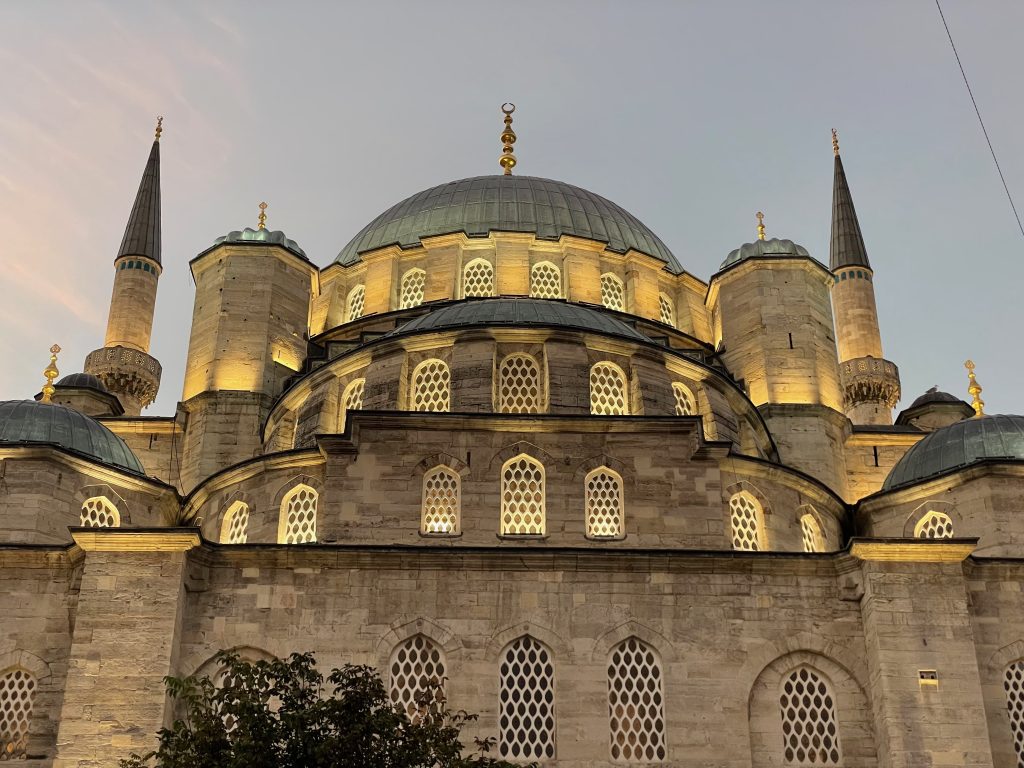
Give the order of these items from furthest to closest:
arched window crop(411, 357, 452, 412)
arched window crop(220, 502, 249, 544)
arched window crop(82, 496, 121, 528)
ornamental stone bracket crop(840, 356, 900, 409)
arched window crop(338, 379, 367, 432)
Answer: ornamental stone bracket crop(840, 356, 900, 409)
arched window crop(338, 379, 367, 432)
arched window crop(411, 357, 452, 412)
arched window crop(82, 496, 121, 528)
arched window crop(220, 502, 249, 544)

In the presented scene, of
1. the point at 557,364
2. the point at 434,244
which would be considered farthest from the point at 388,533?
the point at 434,244

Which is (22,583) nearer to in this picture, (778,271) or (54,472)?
(54,472)

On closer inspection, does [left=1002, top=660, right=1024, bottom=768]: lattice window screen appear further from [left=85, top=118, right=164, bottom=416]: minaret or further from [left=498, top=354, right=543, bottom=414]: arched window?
[left=85, top=118, right=164, bottom=416]: minaret

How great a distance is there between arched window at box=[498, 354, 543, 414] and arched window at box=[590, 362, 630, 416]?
0.98 meters

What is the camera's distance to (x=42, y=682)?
19.9 metres

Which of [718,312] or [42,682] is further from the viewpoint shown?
[718,312]

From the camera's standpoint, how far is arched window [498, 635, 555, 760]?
19453 millimetres

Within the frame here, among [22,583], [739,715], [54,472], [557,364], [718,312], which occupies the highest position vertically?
[718,312]

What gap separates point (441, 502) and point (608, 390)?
437cm

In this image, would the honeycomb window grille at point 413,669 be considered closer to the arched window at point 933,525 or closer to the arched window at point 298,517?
the arched window at point 298,517

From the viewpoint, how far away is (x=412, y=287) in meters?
32.9

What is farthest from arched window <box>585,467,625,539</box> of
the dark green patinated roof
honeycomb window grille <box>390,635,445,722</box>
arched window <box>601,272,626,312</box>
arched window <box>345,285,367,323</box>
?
arched window <box>345,285,367,323</box>

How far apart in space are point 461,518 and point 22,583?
6503mm

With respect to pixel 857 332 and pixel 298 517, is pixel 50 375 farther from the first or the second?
pixel 857 332
